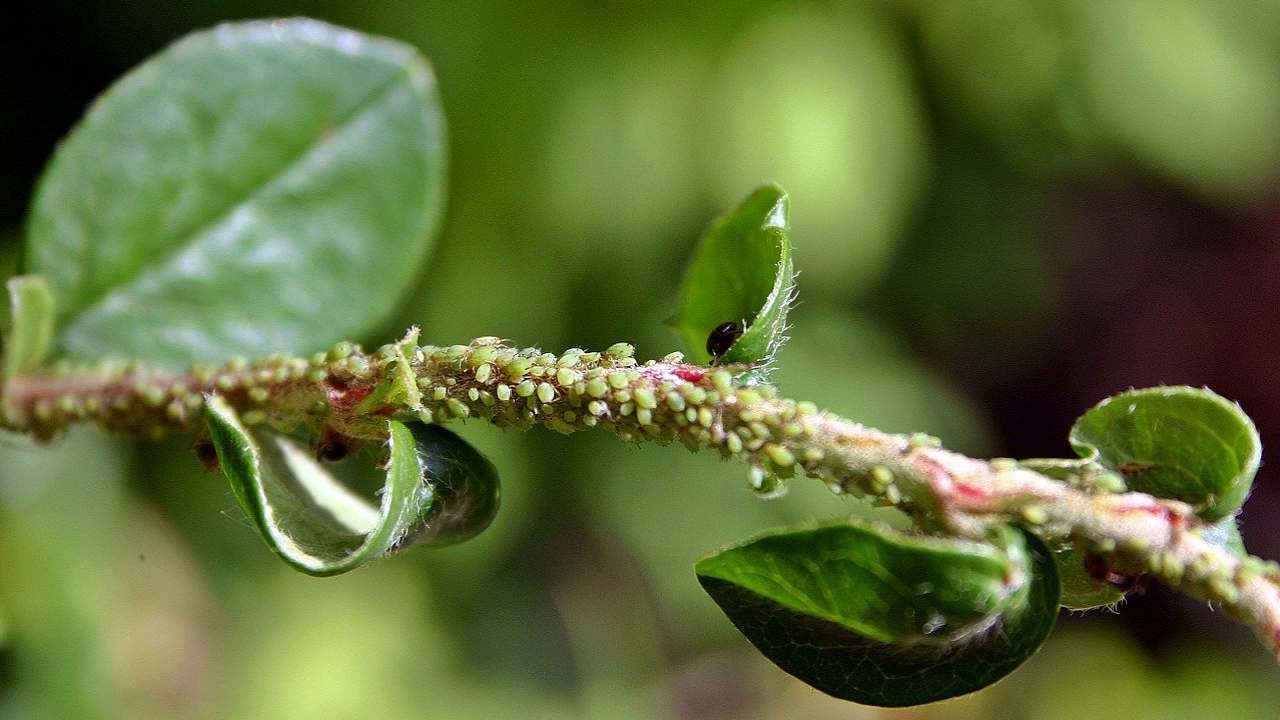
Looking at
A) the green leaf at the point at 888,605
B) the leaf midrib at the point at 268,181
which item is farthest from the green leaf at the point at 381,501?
the leaf midrib at the point at 268,181

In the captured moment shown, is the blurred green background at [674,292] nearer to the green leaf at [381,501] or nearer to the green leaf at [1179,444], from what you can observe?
the green leaf at [381,501]

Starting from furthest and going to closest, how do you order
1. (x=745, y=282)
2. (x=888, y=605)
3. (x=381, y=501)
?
(x=745, y=282) < (x=381, y=501) < (x=888, y=605)

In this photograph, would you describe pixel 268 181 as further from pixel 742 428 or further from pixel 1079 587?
pixel 1079 587

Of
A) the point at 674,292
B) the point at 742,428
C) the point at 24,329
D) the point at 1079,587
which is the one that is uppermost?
the point at 24,329

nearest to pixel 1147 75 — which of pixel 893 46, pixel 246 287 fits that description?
pixel 893 46

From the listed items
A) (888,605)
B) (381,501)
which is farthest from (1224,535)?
(381,501)

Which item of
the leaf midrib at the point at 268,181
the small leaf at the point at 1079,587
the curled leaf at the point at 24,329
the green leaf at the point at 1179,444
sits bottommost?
the small leaf at the point at 1079,587

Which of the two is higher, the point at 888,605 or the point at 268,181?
the point at 268,181
